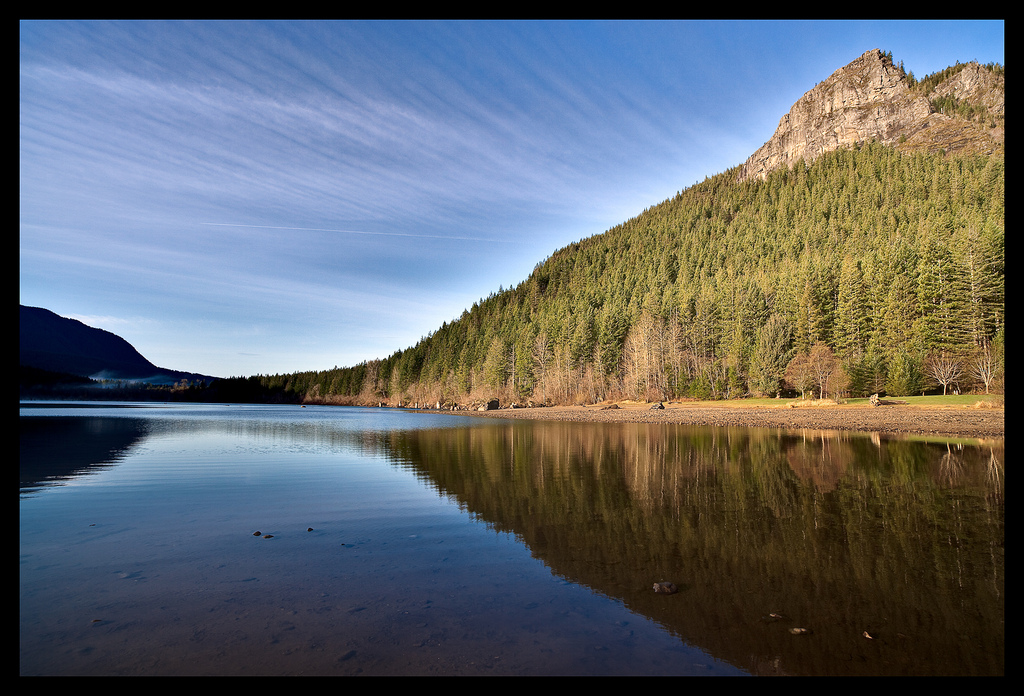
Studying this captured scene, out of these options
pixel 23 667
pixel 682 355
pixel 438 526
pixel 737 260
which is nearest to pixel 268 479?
pixel 438 526

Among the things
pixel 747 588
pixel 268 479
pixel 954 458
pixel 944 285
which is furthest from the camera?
pixel 944 285

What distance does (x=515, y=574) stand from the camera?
852cm

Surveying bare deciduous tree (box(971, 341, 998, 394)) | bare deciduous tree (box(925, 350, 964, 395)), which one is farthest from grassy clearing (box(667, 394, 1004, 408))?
bare deciduous tree (box(971, 341, 998, 394))

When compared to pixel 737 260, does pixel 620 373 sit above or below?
below

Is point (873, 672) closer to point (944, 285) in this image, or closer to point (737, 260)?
point (944, 285)

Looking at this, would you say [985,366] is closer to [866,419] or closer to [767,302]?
[866,419]

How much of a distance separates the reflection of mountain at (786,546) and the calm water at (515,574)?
2.2 inches

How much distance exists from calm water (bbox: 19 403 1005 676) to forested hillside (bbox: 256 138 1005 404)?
5355 centimetres

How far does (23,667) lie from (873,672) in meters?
9.74

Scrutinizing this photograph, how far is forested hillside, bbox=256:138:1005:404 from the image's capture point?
6000 cm

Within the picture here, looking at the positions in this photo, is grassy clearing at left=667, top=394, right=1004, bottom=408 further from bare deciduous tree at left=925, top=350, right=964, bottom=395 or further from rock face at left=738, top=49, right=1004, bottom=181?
rock face at left=738, top=49, right=1004, bottom=181

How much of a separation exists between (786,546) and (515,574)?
5896 millimetres
